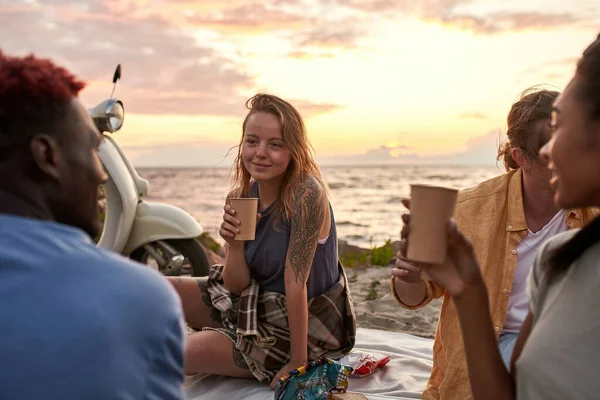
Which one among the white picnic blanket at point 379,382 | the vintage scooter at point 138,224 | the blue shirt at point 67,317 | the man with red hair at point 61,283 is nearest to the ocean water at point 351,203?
the vintage scooter at point 138,224

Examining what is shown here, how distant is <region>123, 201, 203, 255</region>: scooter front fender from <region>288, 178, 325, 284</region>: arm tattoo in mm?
1987

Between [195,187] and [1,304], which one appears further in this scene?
[195,187]

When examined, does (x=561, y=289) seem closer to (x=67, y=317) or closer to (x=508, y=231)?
(x=67, y=317)

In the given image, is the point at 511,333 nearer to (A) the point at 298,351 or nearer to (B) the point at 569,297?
(A) the point at 298,351

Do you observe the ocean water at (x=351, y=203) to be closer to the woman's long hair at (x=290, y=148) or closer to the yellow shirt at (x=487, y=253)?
the woman's long hair at (x=290, y=148)

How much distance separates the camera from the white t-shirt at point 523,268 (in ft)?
9.49

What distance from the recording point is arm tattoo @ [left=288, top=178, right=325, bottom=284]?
3.31 m

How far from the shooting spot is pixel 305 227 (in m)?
3.36

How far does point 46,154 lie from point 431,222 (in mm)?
931

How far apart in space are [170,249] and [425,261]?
3.91m

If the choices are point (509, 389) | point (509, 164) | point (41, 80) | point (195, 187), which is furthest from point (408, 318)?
point (195, 187)

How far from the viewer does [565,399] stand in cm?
146

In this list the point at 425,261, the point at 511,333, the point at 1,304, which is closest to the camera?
the point at 1,304

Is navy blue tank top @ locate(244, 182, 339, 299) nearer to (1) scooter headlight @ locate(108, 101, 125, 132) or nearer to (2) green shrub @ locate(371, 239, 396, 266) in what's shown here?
(1) scooter headlight @ locate(108, 101, 125, 132)
